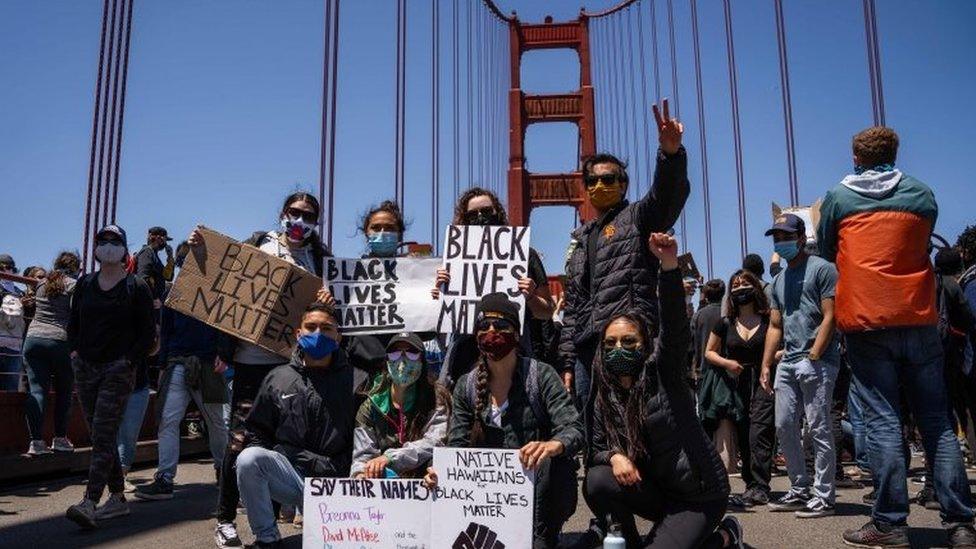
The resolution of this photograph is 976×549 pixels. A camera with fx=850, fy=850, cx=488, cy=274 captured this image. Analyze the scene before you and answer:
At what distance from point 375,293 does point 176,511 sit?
1.75m

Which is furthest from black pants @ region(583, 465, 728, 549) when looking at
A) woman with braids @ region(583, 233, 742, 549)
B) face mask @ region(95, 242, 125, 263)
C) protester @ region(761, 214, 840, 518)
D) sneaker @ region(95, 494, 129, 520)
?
face mask @ region(95, 242, 125, 263)

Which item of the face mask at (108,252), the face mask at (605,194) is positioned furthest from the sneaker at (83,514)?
the face mask at (605,194)

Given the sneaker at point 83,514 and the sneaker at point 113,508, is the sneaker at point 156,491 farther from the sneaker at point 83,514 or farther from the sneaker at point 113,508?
the sneaker at point 83,514

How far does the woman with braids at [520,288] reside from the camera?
405 cm

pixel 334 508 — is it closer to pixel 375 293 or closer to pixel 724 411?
pixel 375 293

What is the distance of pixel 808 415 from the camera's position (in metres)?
4.41

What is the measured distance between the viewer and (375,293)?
4.65m

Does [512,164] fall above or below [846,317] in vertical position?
above

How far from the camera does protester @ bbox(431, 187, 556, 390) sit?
4051 mm

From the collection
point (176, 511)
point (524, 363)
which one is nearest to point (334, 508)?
point (524, 363)

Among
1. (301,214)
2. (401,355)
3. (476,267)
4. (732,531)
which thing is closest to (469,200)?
(476,267)

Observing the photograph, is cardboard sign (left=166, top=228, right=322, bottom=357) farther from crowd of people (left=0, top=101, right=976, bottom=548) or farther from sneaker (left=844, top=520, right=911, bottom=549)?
sneaker (left=844, top=520, right=911, bottom=549)

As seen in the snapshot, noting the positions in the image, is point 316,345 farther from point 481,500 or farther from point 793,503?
point 793,503

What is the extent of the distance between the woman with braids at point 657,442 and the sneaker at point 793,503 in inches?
60.0
